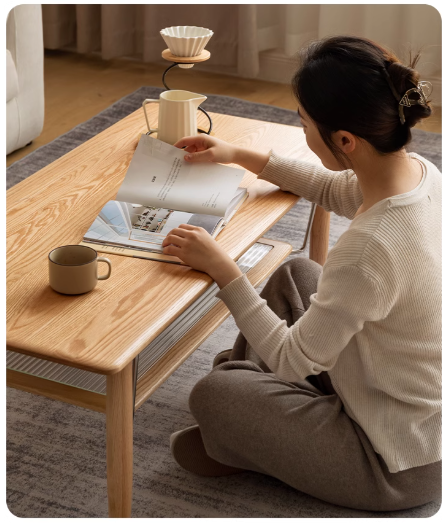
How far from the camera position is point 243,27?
3.60 metres

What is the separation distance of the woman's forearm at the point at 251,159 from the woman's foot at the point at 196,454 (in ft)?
1.91

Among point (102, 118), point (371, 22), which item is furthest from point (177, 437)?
point (371, 22)

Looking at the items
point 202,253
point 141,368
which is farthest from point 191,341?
point 202,253

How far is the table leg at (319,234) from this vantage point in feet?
6.38

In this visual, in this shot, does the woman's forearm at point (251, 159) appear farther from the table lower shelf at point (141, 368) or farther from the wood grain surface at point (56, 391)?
the wood grain surface at point (56, 391)

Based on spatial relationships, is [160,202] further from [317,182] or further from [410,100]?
[410,100]

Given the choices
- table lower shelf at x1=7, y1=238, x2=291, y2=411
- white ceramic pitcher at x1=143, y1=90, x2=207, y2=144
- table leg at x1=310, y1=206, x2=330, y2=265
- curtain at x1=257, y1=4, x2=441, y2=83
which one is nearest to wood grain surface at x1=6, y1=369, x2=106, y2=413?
table lower shelf at x1=7, y1=238, x2=291, y2=411

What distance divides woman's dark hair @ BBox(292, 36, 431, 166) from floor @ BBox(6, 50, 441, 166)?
2.04 metres

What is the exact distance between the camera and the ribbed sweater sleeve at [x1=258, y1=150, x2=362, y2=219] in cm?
158

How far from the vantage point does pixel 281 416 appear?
1291 millimetres

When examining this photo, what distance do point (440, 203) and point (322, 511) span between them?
59cm

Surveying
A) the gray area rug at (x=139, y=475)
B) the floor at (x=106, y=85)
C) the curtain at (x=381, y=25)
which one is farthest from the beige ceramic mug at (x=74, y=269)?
the curtain at (x=381, y=25)

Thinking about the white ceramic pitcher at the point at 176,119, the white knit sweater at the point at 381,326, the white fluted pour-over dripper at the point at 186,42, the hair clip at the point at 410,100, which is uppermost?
the hair clip at the point at 410,100

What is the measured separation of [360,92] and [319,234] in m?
0.87
